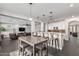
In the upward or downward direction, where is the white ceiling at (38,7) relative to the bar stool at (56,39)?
upward

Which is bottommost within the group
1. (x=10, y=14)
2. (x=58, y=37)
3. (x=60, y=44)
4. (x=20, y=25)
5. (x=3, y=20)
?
(x=60, y=44)

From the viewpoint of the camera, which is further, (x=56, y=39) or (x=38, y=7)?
(x=56, y=39)

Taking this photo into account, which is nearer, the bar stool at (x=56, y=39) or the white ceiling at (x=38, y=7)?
the white ceiling at (x=38, y=7)

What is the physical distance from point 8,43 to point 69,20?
20.6 feet

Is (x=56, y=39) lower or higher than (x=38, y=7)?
lower

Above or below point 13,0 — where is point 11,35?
below

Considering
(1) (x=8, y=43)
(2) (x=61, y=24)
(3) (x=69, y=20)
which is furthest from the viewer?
(2) (x=61, y=24)

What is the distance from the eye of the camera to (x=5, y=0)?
6.97 ft

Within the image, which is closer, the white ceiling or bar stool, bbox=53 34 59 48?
the white ceiling

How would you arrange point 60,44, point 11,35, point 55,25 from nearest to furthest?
point 11,35, point 60,44, point 55,25

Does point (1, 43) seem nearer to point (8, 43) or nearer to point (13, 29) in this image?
point (8, 43)

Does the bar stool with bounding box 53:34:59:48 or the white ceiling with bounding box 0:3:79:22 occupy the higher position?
the white ceiling with bounding box 0:3:79:22

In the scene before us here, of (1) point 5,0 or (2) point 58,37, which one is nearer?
(1) point 5,0

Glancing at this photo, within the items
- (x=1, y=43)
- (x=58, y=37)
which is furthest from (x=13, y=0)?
(x=58, y=37)
